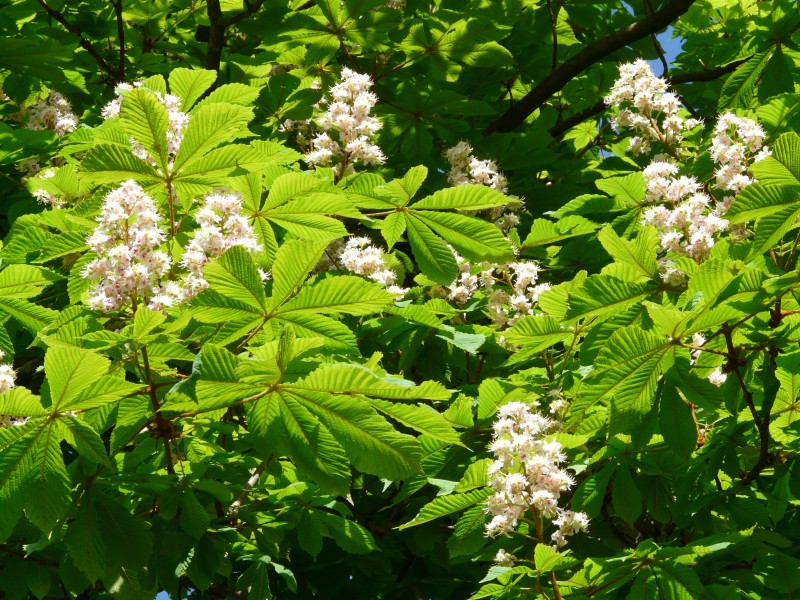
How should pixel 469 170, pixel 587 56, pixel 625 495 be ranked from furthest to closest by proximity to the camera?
pixel 587 56 → pixel 469 170 → pixel 625 495

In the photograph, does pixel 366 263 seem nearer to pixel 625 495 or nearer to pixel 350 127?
pixel 350 127

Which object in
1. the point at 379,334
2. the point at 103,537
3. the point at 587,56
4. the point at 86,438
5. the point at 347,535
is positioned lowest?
the point at 347,535

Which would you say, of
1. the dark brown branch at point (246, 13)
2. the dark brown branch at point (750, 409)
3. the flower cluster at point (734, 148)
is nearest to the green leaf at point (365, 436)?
the dark brown branch at point (750, 409)

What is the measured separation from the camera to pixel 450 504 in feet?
8.59

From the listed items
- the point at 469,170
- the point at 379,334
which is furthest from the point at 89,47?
the point at 379,334

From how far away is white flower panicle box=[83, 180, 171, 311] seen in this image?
7.03ft

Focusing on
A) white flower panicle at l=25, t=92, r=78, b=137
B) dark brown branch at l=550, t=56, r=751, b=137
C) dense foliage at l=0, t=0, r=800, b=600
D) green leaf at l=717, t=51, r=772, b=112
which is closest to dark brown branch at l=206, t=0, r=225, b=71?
dense foliage at l=0, t=0, r=800, b=600

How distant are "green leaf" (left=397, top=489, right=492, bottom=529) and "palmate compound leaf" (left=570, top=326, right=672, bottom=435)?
51 cm

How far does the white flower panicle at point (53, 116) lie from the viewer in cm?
402

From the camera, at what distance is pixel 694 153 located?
4164 mm

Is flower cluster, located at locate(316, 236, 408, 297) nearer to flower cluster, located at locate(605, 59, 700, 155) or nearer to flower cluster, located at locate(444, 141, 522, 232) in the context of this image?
flower cluster, located at locate(444, 141, 522, 232)

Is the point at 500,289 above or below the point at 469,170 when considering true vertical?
below

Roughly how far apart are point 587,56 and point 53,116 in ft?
8.57

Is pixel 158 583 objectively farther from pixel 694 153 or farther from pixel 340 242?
pixel 694 153
